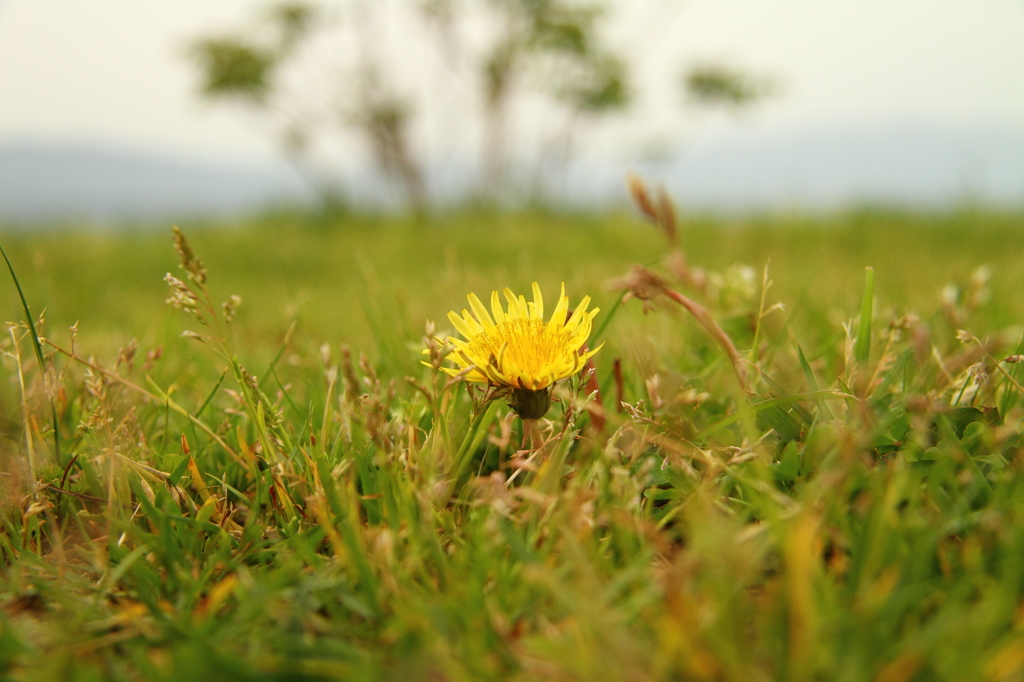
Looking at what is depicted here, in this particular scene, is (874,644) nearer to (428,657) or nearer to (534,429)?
(428,657)

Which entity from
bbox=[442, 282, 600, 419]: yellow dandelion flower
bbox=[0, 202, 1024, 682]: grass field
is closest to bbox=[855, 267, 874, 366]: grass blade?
bbox=[0, 202, 1024, 682]: grass field

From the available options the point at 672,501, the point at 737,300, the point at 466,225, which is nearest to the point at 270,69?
the point at 466,225

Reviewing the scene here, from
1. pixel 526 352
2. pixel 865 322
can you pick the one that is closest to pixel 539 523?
pixel 526 352

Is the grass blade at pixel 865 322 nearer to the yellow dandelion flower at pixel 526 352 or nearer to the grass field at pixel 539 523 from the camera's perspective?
the grass field at pixel 539 523

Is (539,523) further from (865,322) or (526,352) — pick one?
(865,322)

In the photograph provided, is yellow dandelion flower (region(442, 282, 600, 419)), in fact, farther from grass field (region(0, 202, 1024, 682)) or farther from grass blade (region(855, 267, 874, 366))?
grass blade (region(855, 267, 874, 366))

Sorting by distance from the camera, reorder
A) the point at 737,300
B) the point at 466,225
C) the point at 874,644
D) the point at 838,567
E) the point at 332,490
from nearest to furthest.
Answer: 1. the point at 874,644
2. the point at 838,567
3. the point at 332,490
4. the point at 737,300
5. the point at 466,225
